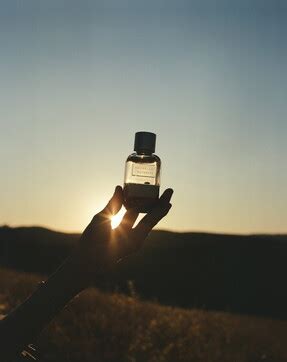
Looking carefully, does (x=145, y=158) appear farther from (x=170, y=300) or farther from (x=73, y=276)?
(x=170, y=300)

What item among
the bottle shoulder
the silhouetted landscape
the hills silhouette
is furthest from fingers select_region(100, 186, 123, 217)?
the hills silhouette

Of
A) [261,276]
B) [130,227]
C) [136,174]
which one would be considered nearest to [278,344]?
[136,174]

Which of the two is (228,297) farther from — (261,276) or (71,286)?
(71,286)

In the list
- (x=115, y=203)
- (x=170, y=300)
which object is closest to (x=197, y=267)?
(x=170, y=300)

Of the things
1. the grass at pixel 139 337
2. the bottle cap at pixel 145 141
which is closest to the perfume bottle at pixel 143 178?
the bottle cap at pixel 145 141

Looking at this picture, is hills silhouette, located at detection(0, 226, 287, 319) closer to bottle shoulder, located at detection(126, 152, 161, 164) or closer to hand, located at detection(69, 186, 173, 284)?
bottle shoulder, located at detection(126, 152, 161, 164)

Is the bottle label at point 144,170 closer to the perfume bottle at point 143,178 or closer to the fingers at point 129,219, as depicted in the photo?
the perfume bottle at point 143,178
